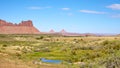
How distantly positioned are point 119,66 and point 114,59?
1.61 m

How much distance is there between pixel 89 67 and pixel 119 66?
181 inches

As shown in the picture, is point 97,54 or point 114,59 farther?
point 97,54

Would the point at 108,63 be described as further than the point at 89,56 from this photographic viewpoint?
No

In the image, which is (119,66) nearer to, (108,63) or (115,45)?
(108,63)

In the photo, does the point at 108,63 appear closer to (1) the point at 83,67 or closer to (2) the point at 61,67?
(1) the point at 83,67

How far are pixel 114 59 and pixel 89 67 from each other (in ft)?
11.1

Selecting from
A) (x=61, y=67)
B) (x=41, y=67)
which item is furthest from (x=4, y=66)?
(x=61, y=67)

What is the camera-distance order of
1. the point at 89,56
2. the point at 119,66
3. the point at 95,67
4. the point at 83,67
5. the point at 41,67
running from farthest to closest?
1. the point at 89,56
2. the point at 41,67
3. the point at 83,67
4. the point at 95,67
5. the point at 119,66

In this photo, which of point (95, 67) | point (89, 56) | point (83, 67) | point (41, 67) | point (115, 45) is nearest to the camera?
point (95, 67)

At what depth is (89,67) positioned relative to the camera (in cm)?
2880

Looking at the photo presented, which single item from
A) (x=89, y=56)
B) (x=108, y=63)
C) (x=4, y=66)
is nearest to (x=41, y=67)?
(x=4, y=66)

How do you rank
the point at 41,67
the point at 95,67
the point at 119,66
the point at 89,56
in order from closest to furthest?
1. the point at 119,66
2. the point at 95,67
3. the point at 41,67
4. the point at 89,56

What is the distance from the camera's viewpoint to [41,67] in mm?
33562

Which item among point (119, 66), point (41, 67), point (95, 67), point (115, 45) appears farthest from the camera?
point (115, 45)
